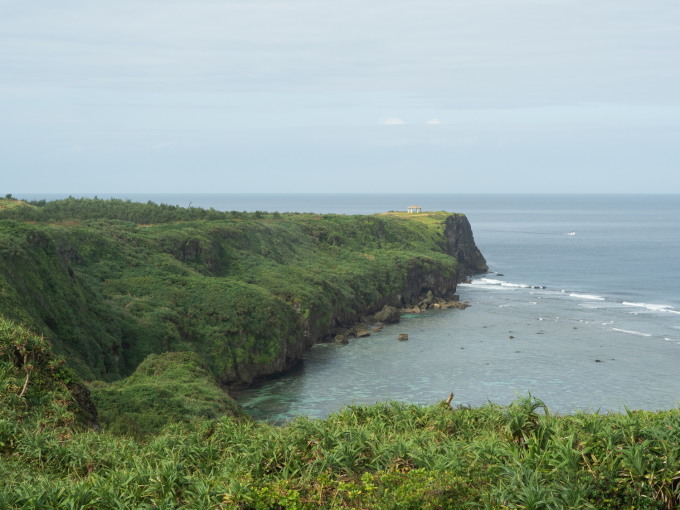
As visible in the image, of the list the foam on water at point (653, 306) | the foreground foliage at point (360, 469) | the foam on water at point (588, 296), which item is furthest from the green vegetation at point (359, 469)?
the foam on water at point (588, 296)

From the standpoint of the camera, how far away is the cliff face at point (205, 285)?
1879 inches

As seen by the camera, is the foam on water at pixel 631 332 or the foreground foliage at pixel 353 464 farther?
the foam on water at pixel 631 332

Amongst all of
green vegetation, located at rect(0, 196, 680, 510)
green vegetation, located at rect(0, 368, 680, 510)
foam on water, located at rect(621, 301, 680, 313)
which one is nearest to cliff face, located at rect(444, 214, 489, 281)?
foam on water, located at rect(621, 301, 680, 313)

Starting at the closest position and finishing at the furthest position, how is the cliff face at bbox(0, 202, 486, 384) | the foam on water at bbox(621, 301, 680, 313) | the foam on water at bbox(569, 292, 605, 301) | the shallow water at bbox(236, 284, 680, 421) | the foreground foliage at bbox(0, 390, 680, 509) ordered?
the foreground foliage at bbox(0, 390, 680, 509) < the cliff face at bbox(0, 202, 486, 384) < the shallow water at bbox(236, 284, 680, 421) < the foam on water at bbox(621, 301, 680, 313) < the foam on water at bbox(569, 292, 605, 301)

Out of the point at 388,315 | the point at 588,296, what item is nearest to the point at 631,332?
the point at 588,296

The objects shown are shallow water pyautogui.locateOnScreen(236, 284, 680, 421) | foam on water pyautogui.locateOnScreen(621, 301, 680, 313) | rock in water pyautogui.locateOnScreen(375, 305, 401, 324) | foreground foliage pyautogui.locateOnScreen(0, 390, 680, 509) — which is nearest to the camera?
foreground foliage pyautogui.locateOnScreen(0, 390, 680, 509)

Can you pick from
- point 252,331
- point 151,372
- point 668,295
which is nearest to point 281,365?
point 252,331

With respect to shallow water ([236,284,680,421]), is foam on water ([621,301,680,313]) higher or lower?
higher

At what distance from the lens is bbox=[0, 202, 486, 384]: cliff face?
47719 millimetres

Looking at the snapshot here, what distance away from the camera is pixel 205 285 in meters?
70.5

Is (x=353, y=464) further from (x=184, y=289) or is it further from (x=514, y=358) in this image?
(x=514, y=358)

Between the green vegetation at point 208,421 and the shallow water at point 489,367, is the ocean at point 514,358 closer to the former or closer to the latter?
the shallow water at point 489,367

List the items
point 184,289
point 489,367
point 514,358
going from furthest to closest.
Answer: point 514,358
point 489,367
point 184,289

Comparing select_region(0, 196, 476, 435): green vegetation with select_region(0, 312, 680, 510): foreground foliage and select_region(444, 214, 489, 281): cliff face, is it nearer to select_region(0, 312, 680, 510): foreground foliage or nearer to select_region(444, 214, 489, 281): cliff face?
Result: select_region(0, 312, 680, 510): foreground foliage
